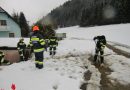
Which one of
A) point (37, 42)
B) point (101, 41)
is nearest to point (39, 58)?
point (37, 42)

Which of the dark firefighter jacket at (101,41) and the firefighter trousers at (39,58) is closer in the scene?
the firefighter trousers at (39,58)

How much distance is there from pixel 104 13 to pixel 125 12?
57.6 feet

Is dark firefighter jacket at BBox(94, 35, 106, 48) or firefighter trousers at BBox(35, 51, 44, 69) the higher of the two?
dark firefighter jacket at BBox(94, 35, 106, 48)

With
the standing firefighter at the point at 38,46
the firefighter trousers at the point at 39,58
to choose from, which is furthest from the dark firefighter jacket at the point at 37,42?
the firefighter trousers at the point at 39,58

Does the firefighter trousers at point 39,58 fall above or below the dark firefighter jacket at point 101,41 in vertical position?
below

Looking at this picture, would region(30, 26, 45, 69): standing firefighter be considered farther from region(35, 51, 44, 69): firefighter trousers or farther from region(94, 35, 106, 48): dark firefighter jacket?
region(94, 35, 106, 48): dark firefighter jacket

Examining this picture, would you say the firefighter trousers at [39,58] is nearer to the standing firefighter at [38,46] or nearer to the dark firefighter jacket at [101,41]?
the standing firefighter at [38,46]

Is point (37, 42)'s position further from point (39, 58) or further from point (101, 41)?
point (101, 41)

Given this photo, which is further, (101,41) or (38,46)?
(101,41)

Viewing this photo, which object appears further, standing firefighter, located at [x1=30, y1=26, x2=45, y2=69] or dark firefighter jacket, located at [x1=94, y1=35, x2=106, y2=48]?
dark firefighter jacket, located at [x1=94, y1=35, x2=106, y2=48]

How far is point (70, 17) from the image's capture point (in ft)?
459

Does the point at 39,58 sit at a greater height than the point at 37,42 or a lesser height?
lesser

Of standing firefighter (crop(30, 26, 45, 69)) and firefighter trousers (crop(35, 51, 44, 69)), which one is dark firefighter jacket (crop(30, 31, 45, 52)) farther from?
firefighter trousers (crop(35, 51, 44, 69))

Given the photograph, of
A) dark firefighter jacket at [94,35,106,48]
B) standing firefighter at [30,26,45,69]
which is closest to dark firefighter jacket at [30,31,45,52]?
standing firefighter at [30,26,45,69]
